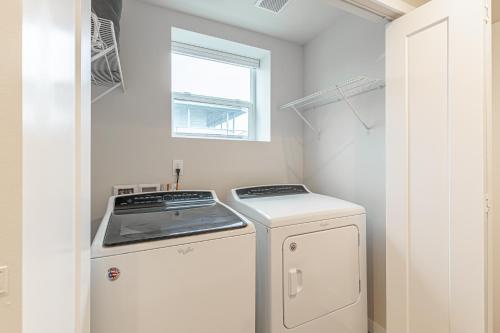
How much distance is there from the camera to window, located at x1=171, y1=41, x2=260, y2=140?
7.02 feet

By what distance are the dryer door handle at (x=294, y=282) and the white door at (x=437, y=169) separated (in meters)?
0.55

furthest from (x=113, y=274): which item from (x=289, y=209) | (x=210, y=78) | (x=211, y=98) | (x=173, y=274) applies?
(x=210, y=78)

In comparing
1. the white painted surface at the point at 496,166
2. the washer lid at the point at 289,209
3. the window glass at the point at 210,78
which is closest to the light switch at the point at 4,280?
the washer lid at the point at 289,209

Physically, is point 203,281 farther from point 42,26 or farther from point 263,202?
point 42,26

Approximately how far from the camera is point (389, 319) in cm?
143

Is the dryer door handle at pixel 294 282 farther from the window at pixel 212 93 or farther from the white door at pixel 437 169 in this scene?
the window at pixel 212 93

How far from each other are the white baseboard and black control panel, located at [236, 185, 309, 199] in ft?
3.66

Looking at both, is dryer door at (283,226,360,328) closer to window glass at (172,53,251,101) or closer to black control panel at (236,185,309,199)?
black control panel at (236,185,309,199)

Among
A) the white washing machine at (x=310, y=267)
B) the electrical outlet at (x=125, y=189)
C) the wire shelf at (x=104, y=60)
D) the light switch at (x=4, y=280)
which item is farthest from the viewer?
the electrical outlet at (x=125, y=189)

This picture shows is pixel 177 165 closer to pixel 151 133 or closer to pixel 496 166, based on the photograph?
pixel 151 133

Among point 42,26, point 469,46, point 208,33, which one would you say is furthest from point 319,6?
point 42,26

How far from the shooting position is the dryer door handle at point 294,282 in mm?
1377

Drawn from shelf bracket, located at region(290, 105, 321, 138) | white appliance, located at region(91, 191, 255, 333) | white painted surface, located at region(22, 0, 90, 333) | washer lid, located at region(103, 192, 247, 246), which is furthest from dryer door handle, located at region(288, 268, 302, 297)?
shelf bracket, located at region(290, 105, 321, 138)

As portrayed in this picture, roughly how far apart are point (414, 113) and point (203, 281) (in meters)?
1.39
